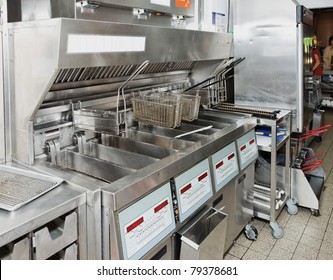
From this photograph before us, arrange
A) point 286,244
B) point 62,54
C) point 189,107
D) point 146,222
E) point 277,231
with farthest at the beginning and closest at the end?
point 277,231 → point 286,244 → point 189,107 → point 146,222 → point 62,54

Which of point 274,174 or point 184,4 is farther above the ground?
point 184,4

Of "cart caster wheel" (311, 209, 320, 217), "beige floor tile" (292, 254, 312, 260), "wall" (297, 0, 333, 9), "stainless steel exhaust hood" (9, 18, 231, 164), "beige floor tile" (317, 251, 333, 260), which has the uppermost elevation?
"wall" (297, 0, 333, 9)

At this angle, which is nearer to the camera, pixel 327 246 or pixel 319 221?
pixel 327 246

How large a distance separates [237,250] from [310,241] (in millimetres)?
694

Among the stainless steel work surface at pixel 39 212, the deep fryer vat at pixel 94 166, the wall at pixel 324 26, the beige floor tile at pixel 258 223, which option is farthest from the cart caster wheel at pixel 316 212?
the wall at pixel 324 26

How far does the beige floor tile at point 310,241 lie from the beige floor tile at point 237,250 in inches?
21.4

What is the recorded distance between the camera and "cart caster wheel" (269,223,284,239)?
3.10 metres

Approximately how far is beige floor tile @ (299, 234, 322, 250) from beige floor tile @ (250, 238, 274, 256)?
30 cm

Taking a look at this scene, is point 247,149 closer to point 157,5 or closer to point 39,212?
point 157,5

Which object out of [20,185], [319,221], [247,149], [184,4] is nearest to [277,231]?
[319,221]

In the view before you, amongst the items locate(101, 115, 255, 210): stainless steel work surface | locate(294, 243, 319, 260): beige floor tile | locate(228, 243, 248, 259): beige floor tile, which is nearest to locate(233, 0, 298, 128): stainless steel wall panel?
locate(101, 115, 255, 210): stainless steel work surface

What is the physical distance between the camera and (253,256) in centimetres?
283

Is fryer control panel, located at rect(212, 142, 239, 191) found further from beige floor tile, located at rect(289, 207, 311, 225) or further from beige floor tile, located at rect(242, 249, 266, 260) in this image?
beige floor tile, located at rect(289, 207, 311, 225)

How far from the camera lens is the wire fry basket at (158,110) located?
244 centimetres
